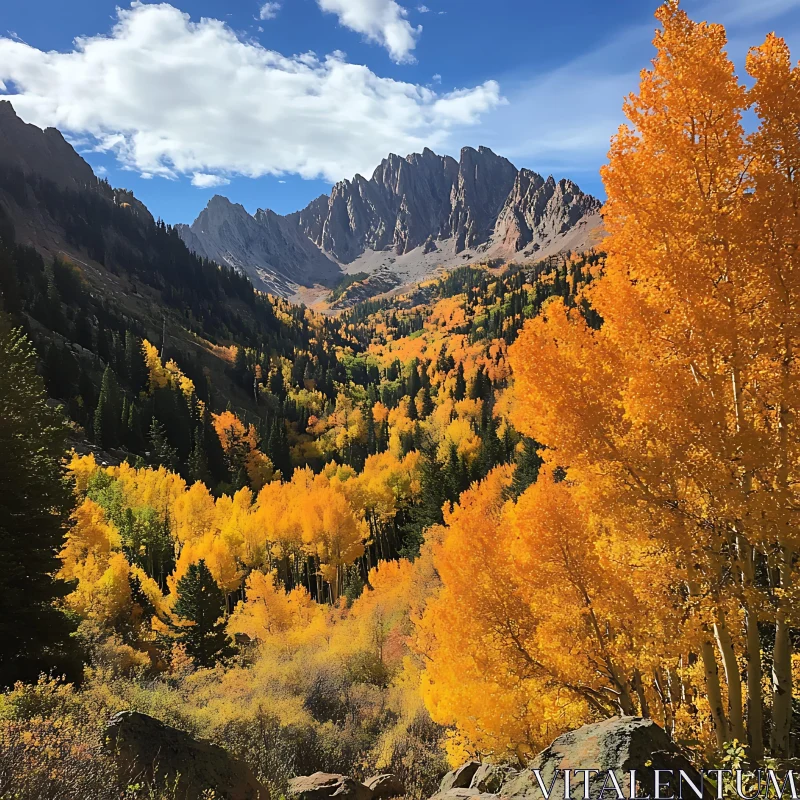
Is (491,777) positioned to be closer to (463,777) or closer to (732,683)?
(463,777)

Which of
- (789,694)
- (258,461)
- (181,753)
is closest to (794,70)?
(789,694)

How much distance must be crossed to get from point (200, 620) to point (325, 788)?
1824 cm

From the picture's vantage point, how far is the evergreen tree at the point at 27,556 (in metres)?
13.0

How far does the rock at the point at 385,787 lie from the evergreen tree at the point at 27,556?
10.3 metres

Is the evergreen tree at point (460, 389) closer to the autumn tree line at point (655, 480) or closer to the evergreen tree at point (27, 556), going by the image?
the autumn tree line at point (655, 480)

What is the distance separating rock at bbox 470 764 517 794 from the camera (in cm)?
1238

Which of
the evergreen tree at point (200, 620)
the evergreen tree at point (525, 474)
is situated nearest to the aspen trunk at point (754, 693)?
the evergreen tree at point (200, 620)

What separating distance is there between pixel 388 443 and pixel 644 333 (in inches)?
4033

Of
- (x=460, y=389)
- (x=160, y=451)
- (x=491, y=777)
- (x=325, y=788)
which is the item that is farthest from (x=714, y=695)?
(x=460, y=389)

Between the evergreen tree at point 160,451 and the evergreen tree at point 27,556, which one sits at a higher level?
the evergreen tree at point 160,451

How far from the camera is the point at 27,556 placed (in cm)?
1386

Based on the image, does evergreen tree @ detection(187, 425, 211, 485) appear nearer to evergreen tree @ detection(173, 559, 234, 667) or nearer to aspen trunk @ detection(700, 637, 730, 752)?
evergreen tree @ detection(173, 559, 234, 667)

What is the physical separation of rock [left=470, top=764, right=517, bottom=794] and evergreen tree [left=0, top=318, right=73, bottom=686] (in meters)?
12.3

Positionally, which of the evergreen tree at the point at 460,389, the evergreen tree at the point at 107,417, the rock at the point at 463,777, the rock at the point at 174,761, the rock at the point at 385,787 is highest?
the evergreen tree at the point at 460,389
